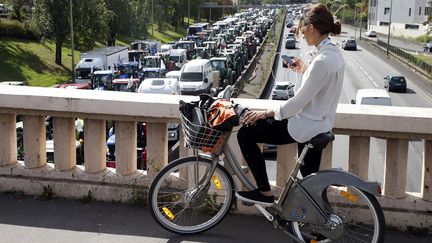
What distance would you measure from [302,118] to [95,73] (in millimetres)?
34906

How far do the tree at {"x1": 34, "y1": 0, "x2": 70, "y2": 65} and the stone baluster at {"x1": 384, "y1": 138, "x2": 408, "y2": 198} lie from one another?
45716 millimetres

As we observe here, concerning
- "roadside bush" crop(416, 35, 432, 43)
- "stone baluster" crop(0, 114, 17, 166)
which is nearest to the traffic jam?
"stone baluster" crop(0, 114, 17, 166)

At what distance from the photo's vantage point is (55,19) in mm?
48812

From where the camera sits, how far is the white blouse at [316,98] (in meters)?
4.07

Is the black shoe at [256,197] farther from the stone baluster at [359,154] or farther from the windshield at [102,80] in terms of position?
the windshield at [102,80]

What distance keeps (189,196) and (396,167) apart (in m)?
1.71

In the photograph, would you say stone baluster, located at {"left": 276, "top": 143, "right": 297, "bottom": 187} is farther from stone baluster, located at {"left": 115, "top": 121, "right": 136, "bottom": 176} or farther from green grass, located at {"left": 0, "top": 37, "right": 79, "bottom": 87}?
green grass, located at {"left": 0, "top": 37, "right": 79, "bottom": 87}

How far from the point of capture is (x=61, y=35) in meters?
48.8

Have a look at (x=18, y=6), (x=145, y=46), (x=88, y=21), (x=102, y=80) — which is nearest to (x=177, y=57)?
(x=145, y=46)

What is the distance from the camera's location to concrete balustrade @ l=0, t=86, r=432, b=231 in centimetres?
505

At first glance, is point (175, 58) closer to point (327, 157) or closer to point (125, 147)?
point (125, 147)

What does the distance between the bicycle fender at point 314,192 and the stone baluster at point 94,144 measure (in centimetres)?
194

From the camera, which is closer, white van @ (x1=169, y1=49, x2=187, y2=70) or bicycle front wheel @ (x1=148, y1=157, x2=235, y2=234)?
bicycle front wheel @ (x1=148, y1=157, x2=235, y2=234)

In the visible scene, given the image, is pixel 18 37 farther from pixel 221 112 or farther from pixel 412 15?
pixel 412 15
